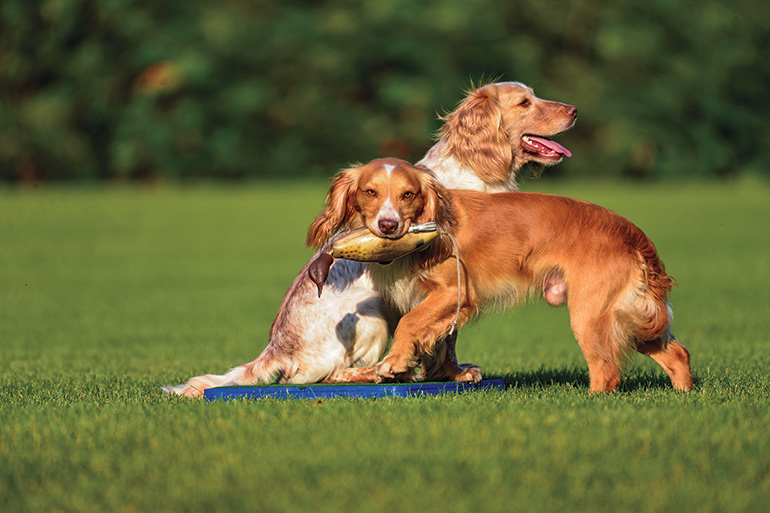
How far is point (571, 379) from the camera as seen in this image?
720cm

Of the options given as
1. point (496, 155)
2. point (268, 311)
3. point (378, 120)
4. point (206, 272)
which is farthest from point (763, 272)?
point (378, 120)

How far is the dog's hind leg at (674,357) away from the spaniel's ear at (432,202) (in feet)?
4.94

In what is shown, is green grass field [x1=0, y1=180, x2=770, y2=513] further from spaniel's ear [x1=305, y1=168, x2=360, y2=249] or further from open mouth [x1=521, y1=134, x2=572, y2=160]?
open mouth [x1=521, y1=134, x2=572, y2=160]

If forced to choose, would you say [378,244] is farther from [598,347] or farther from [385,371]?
[598,347]

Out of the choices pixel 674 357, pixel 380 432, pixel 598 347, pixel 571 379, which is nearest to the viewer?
pixel 380 432

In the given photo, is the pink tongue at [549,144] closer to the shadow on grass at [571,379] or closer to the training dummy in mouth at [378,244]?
the shadow on grass at [571,379]

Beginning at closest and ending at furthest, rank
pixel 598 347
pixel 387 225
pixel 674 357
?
pixel 387 225 < pixel 598 347 < pixel 674 357

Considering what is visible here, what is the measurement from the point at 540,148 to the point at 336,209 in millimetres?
1997

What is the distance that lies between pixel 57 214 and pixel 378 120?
14069 mm

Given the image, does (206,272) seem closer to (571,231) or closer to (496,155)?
(496,155)

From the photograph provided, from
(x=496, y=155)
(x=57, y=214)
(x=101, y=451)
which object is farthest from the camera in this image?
(x=57, y=214)

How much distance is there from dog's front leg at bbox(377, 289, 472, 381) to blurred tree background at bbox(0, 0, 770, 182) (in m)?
29.8

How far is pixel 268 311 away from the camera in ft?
47.5

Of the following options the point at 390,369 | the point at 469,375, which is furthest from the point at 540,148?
the point at 390,369
